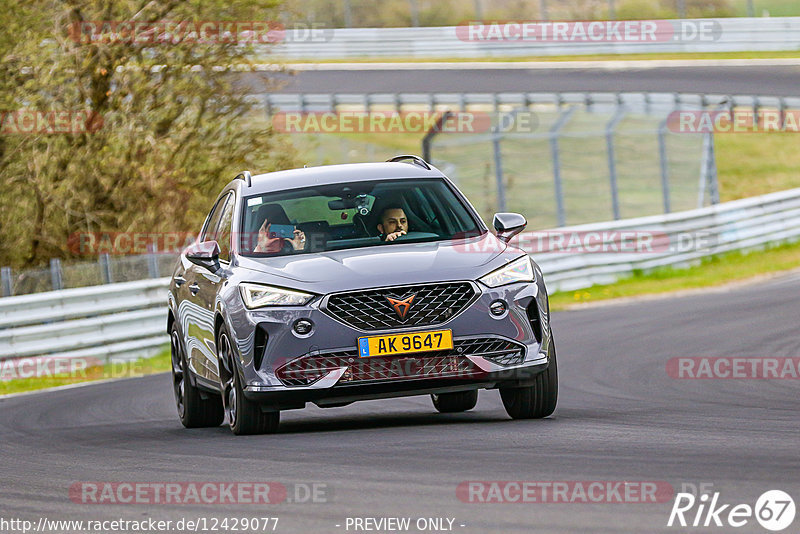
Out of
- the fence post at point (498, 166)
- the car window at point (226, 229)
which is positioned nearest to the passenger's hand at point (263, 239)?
the car window at point (226, 229)

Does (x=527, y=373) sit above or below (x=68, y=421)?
above

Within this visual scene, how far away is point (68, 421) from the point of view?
1227cm

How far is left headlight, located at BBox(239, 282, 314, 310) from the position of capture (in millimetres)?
8898

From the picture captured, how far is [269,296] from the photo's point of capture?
29.6 feet

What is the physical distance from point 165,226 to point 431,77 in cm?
2194

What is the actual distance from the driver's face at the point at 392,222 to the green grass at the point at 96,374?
872 centimetres

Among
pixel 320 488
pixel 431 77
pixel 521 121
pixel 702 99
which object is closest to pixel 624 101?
pixel 702 99

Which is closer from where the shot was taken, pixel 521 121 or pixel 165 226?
pixel 165 226

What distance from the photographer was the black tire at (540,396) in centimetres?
933

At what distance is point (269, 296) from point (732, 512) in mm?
4006

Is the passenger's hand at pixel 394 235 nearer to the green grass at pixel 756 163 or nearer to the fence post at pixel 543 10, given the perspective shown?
the green grass at pixel 756 163

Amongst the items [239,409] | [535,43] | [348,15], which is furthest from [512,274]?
[348,15]

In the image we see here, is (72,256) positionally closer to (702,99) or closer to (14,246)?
(14,246)

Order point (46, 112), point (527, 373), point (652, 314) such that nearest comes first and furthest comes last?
1. point (527, 373)
2. point (652, 314)
3. point (46, 112)
